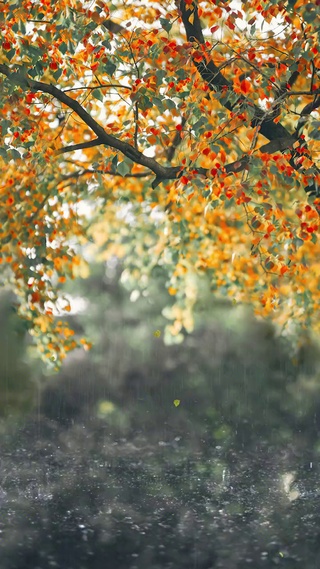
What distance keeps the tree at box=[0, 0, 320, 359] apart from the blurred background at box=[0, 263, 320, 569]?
1.20 meters

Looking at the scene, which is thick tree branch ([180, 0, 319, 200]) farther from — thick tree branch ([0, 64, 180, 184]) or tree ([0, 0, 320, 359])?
thick tree branch ([0, 64, 180, 184])

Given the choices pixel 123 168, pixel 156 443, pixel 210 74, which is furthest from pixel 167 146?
pixel 156 443

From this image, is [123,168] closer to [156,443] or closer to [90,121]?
[90,121]

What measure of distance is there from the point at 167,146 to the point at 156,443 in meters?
8.69

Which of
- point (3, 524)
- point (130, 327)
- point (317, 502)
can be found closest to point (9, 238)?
point (3, 524)

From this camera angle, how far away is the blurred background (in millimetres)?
9945

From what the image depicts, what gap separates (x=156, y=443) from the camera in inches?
658

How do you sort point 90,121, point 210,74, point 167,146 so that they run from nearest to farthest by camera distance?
point 90,121 < point 210,74 < point 167,146

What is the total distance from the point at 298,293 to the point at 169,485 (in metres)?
3.73

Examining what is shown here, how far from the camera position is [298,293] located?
1145cm

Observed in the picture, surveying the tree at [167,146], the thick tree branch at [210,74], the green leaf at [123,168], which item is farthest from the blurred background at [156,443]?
the green leaf at [123,168]

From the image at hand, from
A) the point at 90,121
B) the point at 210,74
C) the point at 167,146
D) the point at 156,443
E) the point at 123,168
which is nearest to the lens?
the point at 123,168

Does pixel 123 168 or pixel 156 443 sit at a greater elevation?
pixel 156 443

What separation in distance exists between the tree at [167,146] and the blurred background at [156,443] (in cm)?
120
